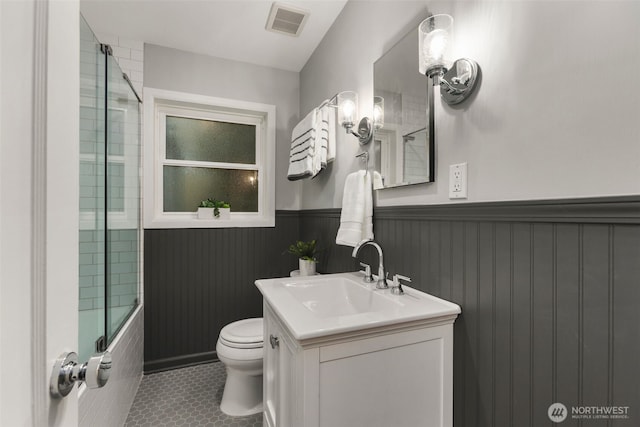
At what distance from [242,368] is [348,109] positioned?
5.21ft

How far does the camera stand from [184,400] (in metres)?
1.81

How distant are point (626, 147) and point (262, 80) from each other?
2.43 m

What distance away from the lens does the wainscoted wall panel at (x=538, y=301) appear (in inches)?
25.0

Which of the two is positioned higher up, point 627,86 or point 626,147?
point 627,86

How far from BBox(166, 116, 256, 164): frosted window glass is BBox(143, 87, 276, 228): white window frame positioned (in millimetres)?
44

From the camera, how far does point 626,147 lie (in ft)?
2.04

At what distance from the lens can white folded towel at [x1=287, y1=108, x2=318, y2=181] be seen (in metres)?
1.93

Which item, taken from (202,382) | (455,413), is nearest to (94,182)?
(202,382)

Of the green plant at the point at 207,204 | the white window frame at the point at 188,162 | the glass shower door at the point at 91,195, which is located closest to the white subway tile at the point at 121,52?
the white window frame at the point at 188,162

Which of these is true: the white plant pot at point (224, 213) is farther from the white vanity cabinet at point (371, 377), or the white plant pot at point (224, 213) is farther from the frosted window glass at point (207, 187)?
the white vanity cabinet at point (371, 377)

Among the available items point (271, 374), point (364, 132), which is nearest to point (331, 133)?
point (364, 132)

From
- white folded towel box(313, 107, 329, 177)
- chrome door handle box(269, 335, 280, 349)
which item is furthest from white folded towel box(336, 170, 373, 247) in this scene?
chrome door handle box(269, 335, 280, 349)

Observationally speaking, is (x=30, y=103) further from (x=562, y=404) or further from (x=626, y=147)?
(x=562, y=404)

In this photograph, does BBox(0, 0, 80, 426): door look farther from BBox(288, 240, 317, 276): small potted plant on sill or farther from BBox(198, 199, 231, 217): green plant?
BBox(198, 199, 231, 217): green plant
